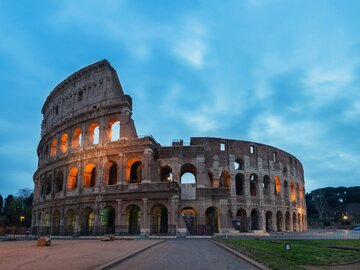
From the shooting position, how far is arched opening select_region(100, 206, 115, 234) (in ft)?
116

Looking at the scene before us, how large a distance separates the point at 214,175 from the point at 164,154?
7.07 m

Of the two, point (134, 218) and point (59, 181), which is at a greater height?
point (59, 181)

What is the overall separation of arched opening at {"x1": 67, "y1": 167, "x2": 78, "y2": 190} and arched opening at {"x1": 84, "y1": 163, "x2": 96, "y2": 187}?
1906 mm

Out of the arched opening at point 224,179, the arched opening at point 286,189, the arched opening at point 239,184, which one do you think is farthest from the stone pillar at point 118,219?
the arched opening at point 286,189

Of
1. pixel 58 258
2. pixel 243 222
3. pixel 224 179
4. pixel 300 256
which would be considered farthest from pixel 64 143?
pixel 300 256

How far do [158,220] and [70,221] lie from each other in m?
10.7

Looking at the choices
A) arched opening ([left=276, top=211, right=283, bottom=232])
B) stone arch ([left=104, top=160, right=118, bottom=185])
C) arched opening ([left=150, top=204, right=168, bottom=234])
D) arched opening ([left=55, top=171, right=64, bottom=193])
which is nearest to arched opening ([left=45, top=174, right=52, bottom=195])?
arched opening ([left=55, top=171, right=64, bottom=193])

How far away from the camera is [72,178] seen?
40562mm

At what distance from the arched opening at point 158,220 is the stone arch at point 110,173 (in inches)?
244

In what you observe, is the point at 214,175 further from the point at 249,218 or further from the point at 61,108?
the point at 61,108

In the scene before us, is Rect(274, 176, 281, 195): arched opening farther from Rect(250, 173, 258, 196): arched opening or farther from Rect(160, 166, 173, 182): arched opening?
Rect(160, 166, 173, 182): arched opening

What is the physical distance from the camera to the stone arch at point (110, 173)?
121ft

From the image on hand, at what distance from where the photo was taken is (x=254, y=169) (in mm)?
44625

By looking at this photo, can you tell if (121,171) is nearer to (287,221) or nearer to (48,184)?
(48,184)
